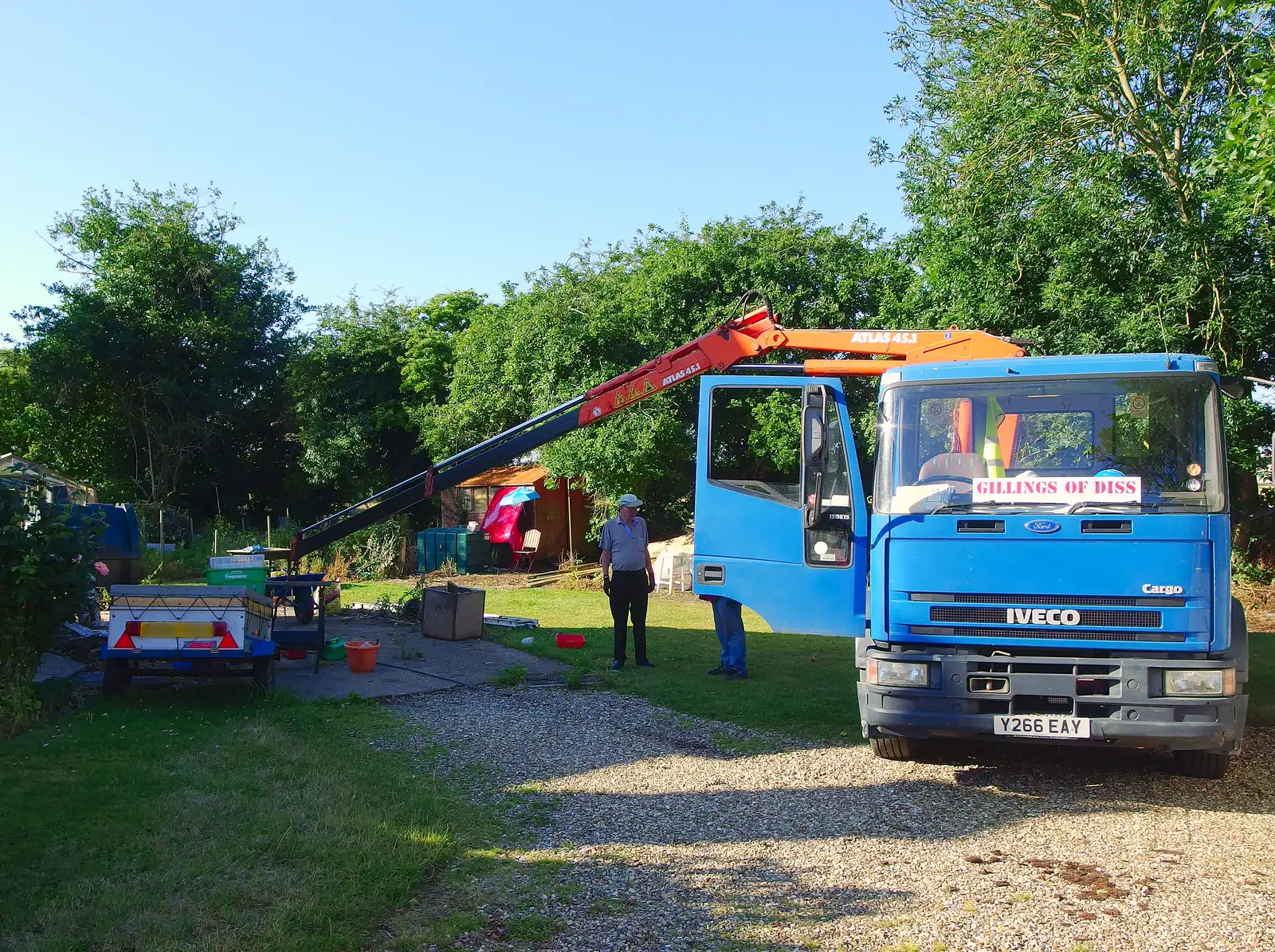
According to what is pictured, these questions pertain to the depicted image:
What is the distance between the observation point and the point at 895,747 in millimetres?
6898

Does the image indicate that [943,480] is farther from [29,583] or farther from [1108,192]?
[1108,192]

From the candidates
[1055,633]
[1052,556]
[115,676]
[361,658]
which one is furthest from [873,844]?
[115,676]

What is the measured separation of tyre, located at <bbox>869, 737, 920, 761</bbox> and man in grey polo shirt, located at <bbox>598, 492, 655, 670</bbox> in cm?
407

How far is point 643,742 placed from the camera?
7.57 meters

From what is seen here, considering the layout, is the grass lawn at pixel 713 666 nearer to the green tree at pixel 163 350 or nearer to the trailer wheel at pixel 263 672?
the trailer wheel at pixel 263 672

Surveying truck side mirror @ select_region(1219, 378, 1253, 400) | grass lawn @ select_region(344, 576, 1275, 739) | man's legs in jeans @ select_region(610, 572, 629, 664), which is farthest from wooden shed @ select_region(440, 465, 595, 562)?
truck side mirror @ select_region(1219, 378, 1253, 400)

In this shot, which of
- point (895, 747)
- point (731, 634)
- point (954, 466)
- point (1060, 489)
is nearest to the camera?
point (1060, 489)

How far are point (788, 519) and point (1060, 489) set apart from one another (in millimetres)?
2078

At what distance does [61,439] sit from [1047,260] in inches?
1199

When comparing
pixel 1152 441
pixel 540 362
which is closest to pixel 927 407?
pixel 1152 441

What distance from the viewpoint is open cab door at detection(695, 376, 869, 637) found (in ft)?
22.2

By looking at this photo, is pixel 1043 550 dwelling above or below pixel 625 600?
above

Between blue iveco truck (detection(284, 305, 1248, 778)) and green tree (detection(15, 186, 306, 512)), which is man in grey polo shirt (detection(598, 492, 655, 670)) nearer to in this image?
blue iveco truck (detection(284, 305, 1248, 778))

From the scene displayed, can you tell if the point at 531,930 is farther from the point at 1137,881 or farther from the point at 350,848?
the point at 1137,881
